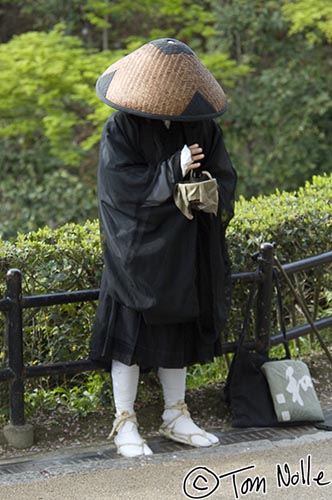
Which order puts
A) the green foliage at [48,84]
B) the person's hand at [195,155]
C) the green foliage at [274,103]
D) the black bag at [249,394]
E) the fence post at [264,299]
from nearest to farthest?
1. the person's hand at [195,155]
2. the black bag at [249,394]
3. the fence post at [264,299]
4. the green foliage at [48,84]
5. the green foliage at [274,103]

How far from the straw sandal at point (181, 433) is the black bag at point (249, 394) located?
24cm

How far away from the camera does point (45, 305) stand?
4625mm

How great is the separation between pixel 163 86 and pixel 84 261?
3.43 feet

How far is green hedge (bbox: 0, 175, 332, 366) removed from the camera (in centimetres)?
486

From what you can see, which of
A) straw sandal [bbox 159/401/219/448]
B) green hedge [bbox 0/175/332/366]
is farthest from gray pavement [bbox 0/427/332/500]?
green hedge [bbox 0/175/332/366]

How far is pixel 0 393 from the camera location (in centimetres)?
487

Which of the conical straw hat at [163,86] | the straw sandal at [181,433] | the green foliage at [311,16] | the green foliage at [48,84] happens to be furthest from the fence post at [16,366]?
the green foliage at [311,16]

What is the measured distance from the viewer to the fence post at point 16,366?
4523mm

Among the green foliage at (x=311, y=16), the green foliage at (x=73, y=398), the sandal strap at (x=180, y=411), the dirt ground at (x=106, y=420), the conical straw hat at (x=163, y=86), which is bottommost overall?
the dirt ground at (x=106, y=420)

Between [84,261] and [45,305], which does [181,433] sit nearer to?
[45,305]

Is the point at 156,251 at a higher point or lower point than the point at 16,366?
higher

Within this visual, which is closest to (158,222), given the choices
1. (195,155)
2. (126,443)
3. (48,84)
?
(195,155)

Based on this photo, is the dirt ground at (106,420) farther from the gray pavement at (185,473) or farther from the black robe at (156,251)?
the black robe at (156,251)

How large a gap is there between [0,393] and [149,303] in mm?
1038
